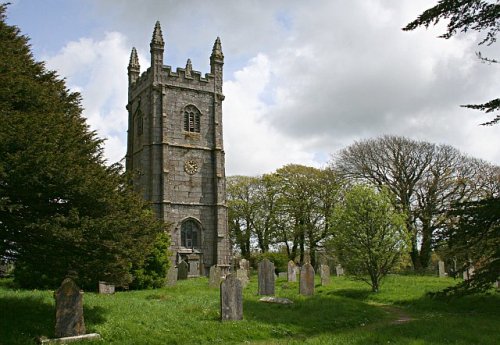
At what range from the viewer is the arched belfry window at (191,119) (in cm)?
3516

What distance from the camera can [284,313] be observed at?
13.2 m

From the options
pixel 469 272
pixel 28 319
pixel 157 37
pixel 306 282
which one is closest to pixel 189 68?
pixel 157 37

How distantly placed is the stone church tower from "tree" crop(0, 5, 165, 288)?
2018 cm

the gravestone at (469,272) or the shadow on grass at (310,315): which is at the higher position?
the gravestone at (469,272)

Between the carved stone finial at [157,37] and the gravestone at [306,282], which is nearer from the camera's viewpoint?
the gravestone at [306,282]

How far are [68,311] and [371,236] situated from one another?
1322cm

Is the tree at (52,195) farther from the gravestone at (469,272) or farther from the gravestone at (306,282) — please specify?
the gravestone at (469,272)

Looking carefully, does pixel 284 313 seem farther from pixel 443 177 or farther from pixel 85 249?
pixel 443 177

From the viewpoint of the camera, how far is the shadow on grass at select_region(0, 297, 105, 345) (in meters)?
9.34

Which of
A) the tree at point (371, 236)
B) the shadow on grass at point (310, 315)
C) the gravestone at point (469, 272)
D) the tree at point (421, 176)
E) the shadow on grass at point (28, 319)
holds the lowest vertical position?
the shadow on grass at point (310, 315)

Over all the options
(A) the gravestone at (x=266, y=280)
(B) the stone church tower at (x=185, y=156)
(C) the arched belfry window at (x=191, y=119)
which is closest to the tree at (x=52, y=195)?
(A) the gravestone at (x=266, y=280)

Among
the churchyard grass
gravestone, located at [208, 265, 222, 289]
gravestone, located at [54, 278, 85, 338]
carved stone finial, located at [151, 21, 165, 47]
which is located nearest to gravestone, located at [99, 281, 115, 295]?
the churchyard grass

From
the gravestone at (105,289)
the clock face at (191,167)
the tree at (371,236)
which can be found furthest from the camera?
the clock face at (191,167)

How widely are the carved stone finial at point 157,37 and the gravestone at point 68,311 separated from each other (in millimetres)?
28068
